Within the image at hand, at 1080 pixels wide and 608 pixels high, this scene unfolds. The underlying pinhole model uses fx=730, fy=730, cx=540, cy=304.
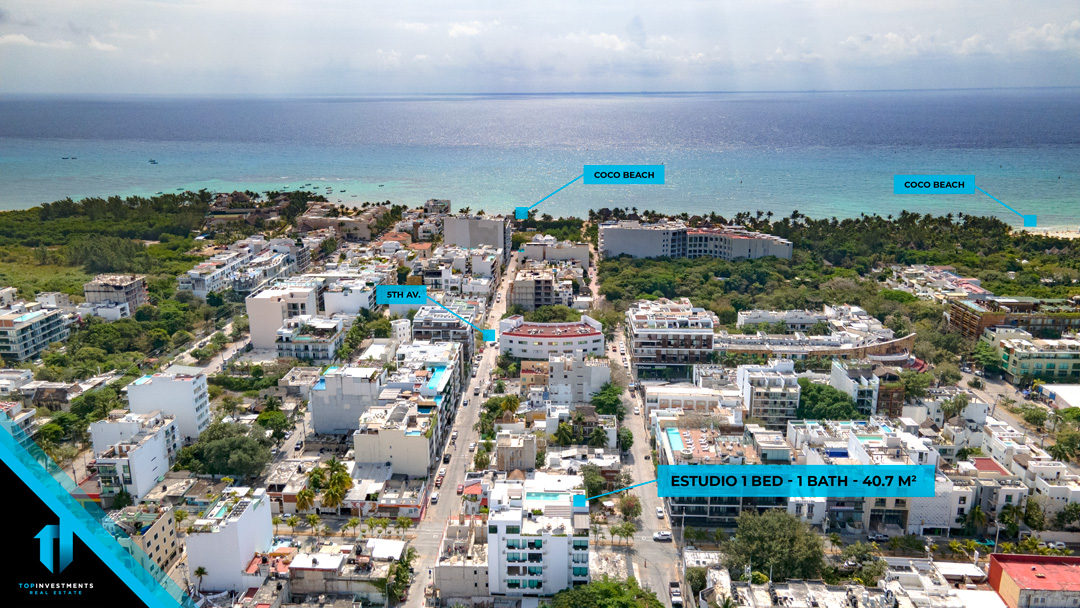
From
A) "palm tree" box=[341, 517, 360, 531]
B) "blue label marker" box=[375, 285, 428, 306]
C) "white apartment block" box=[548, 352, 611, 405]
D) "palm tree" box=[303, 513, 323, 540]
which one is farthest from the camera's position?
"blue label marker" box=[375, 285, 428, 306]

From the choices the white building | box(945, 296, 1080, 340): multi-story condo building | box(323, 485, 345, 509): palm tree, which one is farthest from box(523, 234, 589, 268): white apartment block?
box(323, 485, 345, 509): palm tree

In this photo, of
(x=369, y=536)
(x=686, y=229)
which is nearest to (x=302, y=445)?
(x=369, y=536)

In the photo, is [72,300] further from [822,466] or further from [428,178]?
[428,178]

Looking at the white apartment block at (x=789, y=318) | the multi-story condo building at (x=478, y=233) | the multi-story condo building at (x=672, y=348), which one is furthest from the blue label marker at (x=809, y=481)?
the multi-story condo building at (x=478, y=233)

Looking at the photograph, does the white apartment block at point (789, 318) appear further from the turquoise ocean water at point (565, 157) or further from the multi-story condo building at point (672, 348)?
the turquoise ocean water at point (565, 157)

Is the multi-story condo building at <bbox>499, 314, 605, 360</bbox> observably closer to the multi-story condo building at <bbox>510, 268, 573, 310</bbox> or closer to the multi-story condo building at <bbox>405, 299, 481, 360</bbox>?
the multi-story condo building at <bbox>405, 299, 481, 360</bbox>

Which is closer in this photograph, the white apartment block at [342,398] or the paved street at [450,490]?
the paved street at [450,490]
